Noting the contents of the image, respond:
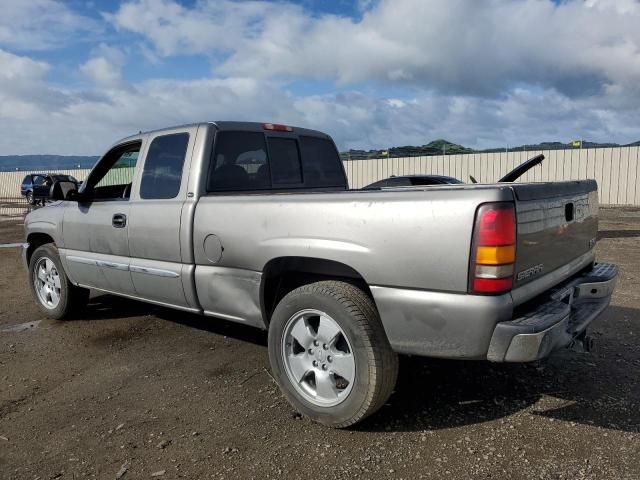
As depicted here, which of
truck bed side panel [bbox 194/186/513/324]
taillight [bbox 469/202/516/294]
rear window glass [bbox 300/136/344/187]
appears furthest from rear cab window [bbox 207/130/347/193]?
taillight [bbox 469/202/516/294]

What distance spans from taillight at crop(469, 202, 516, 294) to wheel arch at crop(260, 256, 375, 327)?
2.17 feet

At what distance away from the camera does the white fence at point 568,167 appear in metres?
20.8

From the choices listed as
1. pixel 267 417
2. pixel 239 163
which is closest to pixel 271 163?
pixel 239 163

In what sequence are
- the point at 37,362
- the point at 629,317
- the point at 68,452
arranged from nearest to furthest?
the point at 68,452
the point at 37,362
the point at 629,317

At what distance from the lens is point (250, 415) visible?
11.3 ft

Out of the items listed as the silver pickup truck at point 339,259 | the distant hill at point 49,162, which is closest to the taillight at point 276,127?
the silver pickup truck at point 339,259

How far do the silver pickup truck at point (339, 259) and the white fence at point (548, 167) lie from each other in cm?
1551

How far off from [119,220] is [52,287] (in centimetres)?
181

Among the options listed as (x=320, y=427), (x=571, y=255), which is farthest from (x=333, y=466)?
(x=571, y=255)

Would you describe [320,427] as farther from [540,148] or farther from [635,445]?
[540,148]

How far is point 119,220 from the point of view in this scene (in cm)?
453

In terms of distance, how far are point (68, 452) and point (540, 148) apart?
2248 centimetres

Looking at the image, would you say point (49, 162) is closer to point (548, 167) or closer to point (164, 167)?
point (548, 167)

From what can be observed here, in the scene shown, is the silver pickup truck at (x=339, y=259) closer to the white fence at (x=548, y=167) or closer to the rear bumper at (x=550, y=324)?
the rear bumper at (x=550, y=324)
